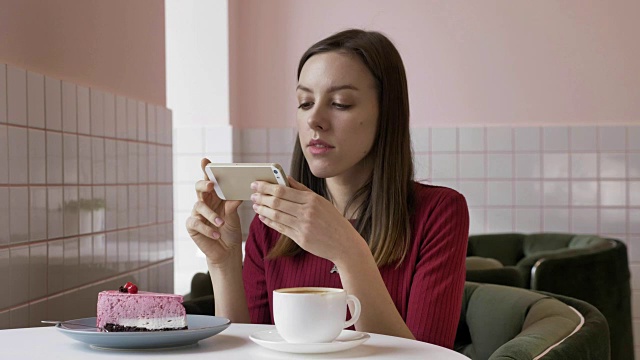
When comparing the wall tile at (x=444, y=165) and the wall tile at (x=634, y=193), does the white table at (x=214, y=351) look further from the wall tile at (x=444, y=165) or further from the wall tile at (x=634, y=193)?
the wall tile at (x=634, y=193)

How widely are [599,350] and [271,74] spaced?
356 centimetres

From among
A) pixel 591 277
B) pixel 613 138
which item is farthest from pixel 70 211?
pixel 613 138

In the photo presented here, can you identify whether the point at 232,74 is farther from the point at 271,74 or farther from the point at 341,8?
the point at 341,8

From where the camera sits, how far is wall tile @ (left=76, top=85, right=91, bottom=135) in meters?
2.21

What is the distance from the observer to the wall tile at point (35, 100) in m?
1.95

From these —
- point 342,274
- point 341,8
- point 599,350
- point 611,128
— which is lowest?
point 599,350

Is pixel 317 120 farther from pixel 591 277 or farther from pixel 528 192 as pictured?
pixel 528 192

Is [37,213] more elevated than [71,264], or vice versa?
[37,213]

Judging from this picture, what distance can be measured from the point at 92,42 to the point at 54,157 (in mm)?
403

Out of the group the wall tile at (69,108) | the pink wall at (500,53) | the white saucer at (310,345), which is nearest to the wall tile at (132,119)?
the wall tile at (69,108)

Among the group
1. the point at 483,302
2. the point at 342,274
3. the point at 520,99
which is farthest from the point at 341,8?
the point at 342,274

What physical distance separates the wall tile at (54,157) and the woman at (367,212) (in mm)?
427

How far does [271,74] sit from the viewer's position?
5070 millimetres

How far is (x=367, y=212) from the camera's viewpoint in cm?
198
